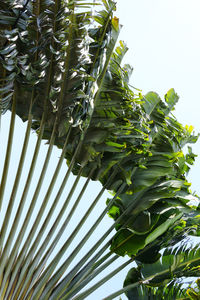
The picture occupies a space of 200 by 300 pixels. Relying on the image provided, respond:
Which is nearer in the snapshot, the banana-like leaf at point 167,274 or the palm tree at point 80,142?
the palm tree at point 80,142

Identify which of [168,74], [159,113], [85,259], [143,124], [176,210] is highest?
[168,74]

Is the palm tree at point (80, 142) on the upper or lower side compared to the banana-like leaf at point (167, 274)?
upper

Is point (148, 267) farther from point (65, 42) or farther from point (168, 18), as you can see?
point (168, 18)

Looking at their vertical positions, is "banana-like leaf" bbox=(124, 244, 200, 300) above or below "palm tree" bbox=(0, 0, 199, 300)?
below

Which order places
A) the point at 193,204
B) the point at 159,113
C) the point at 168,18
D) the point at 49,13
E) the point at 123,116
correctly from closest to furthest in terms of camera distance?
the point at 49,13 < the point at 123,116 < the point at 159,113 < the point at 193,204 < the point at 168,18

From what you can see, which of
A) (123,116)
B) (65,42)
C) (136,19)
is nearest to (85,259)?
(123,116)

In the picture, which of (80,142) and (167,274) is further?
(167,274)

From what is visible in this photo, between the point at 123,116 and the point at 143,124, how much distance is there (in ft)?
0.73

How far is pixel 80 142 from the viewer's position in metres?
4.27

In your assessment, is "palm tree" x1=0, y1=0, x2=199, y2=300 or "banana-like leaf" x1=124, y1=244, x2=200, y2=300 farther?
"banana-like leaf" x1=124, y1=244, x2=200, y2=300

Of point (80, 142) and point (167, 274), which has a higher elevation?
point (80, 142)

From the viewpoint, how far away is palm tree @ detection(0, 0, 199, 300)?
3.72 metres

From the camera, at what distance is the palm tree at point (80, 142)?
3717 millimetres

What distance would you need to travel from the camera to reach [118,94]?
4.27 metres
